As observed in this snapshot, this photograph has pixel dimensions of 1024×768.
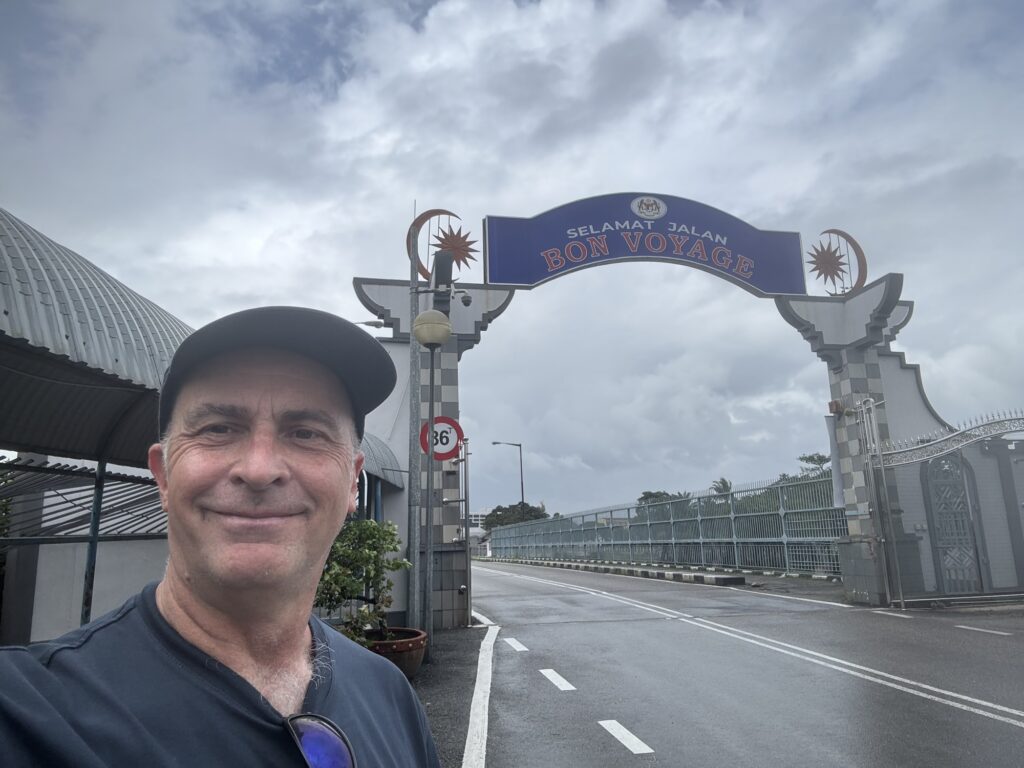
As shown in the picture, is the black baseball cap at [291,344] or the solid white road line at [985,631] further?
the solid white road line at [985,631]

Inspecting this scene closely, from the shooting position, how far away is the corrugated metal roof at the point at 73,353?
3.36 metres

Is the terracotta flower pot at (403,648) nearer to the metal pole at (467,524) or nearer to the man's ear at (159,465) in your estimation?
the metal pole at (467,524)

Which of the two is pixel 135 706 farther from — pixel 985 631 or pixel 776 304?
pixel 776 304

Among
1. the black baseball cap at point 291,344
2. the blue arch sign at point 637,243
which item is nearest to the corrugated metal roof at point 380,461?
the blue arch sign at point 637,243

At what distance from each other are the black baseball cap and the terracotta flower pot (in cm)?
678

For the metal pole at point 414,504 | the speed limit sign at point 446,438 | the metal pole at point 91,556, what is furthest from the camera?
the speed limit sign at point 446,438

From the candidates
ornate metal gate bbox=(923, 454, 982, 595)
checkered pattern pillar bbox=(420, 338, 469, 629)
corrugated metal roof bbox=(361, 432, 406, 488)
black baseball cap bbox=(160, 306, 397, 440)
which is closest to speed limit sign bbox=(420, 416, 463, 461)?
corrugated metal roof bbox=(361, 432, 406, 488)

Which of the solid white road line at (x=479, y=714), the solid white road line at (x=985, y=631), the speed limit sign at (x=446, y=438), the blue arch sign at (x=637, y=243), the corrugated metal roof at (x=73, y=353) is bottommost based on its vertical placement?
the solid white road line at (x=479, y=714)

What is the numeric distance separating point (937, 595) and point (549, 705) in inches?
402

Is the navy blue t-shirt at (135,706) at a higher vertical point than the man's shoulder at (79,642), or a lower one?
lower

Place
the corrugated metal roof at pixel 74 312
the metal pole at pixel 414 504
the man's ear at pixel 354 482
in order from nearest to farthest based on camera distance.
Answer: the man's ear at pixel 354 482 → the corrugated metal roof at pixel 74 312 → the metal pole at pixel 414 504

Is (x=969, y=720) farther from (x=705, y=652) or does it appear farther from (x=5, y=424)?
(x=5, y=424)

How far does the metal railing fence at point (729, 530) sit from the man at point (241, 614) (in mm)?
16057

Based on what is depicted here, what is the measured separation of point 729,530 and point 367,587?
15.4m
